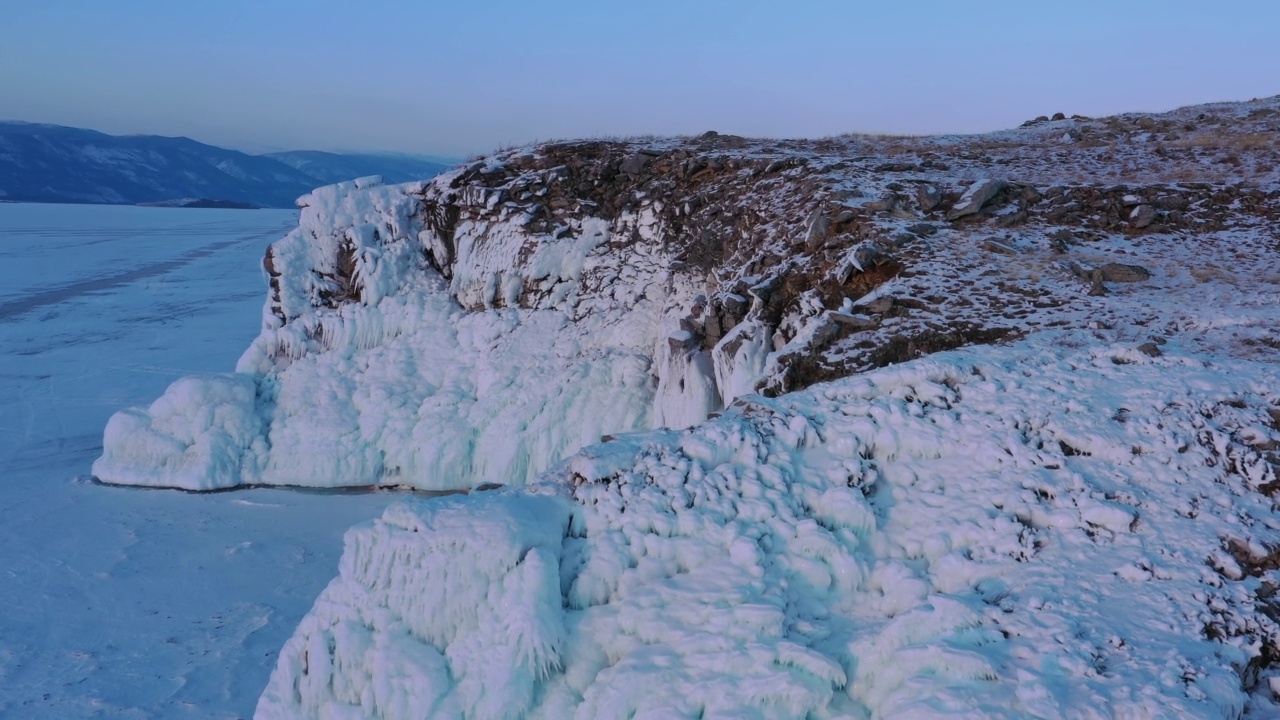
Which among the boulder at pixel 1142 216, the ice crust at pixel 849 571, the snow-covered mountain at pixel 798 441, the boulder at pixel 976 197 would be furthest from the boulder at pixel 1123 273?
the ice crust at pixel 849 571

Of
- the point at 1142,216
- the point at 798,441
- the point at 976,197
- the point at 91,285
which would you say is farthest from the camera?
the point at 91,285

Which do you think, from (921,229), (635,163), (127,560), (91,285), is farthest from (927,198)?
(91,285)

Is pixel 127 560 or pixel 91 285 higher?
pixel 91 285

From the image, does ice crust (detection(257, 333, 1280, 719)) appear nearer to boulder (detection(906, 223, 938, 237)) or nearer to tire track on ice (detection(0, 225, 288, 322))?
boulder (detection(906, 223, 938, 237))

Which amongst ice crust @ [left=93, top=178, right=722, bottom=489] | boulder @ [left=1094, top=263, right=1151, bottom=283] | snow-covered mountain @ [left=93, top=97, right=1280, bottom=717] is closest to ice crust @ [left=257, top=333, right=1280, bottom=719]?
snow-covered mountain @ [left=93, top=97, right=1280, bottom=717]

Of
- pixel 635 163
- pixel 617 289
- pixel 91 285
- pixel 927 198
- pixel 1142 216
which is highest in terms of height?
pixel 635 163

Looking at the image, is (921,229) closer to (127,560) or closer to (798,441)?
(798,441)
